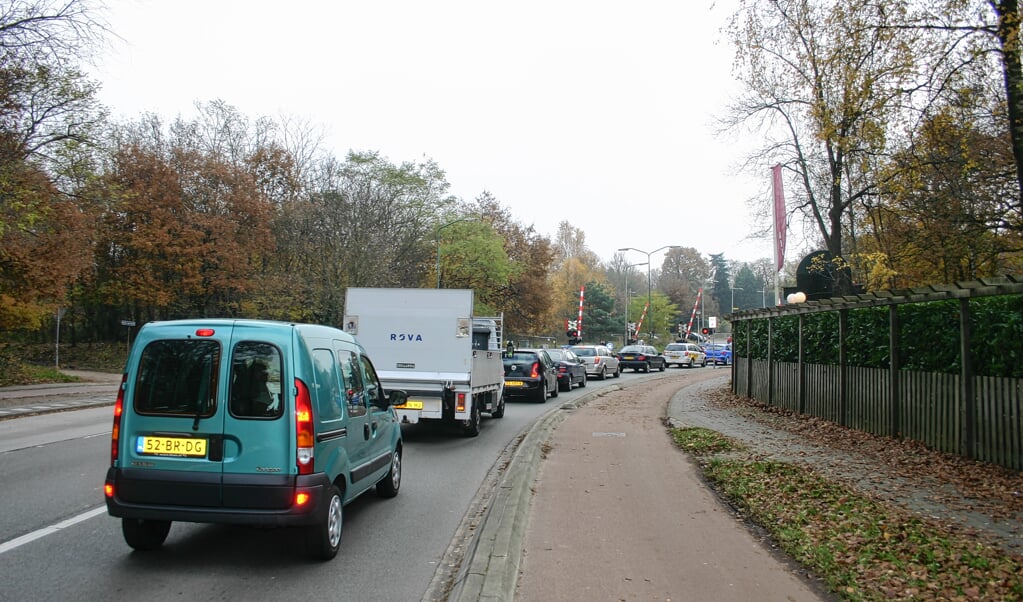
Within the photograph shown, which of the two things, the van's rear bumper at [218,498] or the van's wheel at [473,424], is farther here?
the van's wheel at [473,424]

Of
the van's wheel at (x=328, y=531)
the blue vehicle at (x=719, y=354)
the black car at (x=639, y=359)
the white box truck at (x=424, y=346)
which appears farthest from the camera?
the blue vehicle at (x=719, y=354)

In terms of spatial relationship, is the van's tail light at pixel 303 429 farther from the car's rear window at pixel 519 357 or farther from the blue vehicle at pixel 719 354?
the blue vehicle at pixel 719 354

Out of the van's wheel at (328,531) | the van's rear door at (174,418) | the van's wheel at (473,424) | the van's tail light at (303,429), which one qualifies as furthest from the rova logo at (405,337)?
the van's tail light at (303,429)

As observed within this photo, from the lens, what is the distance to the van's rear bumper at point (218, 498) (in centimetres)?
523

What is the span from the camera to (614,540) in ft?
20.4

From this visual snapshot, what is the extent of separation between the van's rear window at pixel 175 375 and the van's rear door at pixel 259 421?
175mm

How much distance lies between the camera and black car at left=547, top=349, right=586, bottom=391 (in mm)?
26772

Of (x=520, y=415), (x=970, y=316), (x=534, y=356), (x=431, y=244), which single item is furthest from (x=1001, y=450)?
(x=431, y=244)

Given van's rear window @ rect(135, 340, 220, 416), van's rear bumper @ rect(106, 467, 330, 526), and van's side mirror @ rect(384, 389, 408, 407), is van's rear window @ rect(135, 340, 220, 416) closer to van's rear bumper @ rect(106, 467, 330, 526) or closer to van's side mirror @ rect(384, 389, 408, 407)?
van's rear bumper @ rect(106, 467, 330, 526)

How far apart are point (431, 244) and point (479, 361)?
35.0 meters

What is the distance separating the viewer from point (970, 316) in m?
10.1

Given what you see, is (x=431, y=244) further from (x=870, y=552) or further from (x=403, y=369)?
(x=870, y=552)

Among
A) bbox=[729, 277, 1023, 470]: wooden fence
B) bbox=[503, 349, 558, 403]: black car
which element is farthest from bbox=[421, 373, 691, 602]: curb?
bbox=[503, 349, 558, 403]: black car

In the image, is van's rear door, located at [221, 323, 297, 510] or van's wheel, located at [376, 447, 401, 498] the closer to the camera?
van's rear door, located at [221, 323, 297, 510]
